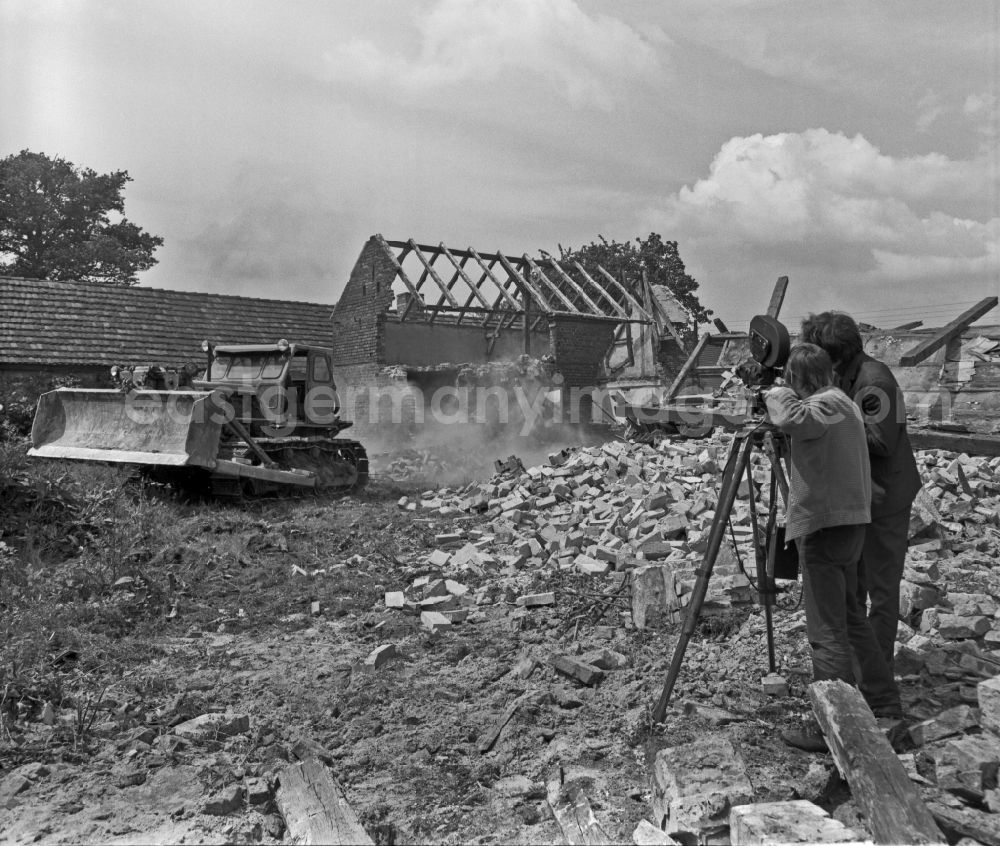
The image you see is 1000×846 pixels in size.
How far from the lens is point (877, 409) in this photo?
155 inches

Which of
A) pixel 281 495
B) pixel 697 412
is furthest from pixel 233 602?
pixel 697 412

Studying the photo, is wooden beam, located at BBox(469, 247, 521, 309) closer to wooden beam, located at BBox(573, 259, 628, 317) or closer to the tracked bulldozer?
wooden beam, located at BBox(573, 259, 628, 317)

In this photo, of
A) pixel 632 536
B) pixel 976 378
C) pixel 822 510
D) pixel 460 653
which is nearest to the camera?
pixel 822 510

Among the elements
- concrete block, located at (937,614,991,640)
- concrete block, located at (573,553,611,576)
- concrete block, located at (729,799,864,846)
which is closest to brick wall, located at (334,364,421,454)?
concrete block, located at (573,553,611,576)

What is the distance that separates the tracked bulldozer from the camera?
417 inches

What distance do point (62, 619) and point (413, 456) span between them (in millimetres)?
11033

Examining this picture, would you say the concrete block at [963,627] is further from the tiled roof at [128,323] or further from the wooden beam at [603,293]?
the tiled roof at [128,323]

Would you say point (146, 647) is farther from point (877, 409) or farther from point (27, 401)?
point (27, 401)

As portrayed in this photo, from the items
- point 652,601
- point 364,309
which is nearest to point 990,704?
point 652,601

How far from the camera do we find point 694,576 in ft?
19.3

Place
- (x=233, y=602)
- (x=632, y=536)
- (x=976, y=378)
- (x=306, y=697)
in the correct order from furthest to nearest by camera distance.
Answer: (x=976, y=378) < (x=632, y=536) < (x=233, y=602) < (x=306, y=697)

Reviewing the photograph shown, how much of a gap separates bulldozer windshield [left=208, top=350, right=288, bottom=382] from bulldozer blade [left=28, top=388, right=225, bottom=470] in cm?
142

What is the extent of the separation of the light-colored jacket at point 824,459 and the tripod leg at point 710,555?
292mm

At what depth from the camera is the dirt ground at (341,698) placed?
3.33 meters
